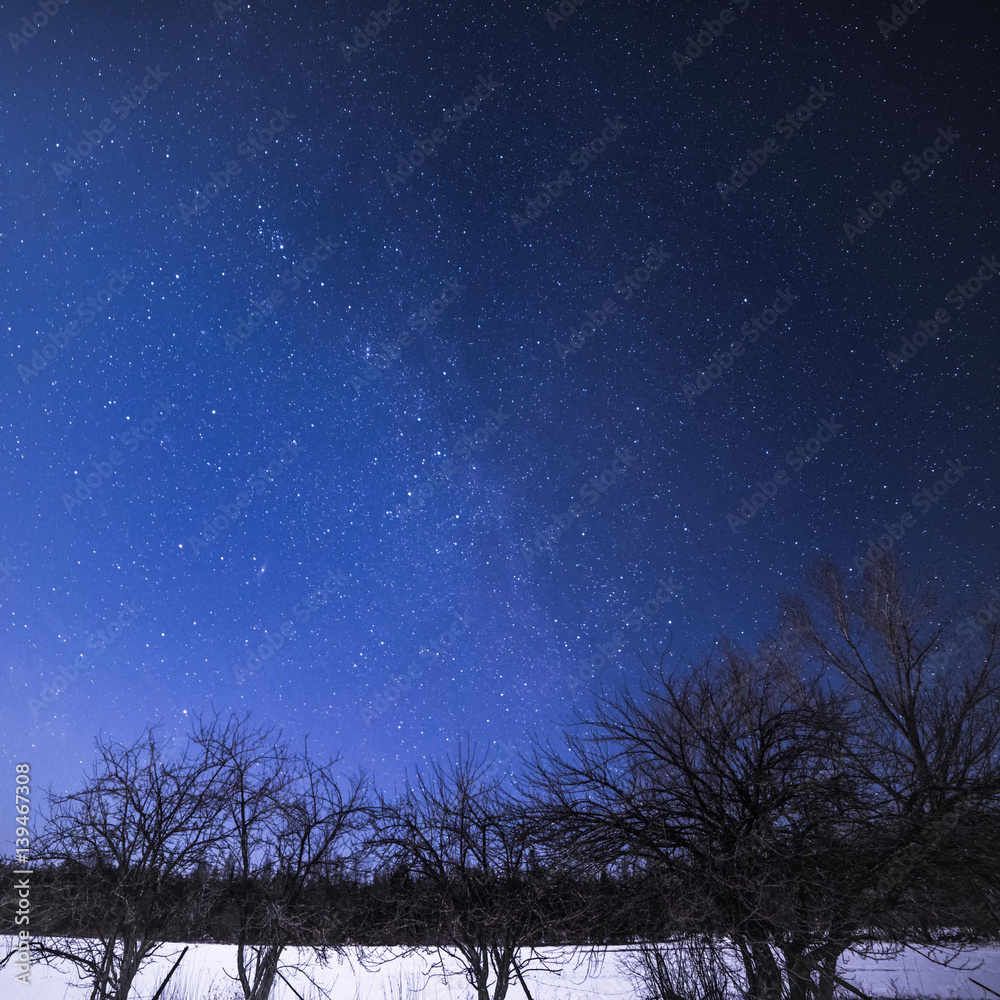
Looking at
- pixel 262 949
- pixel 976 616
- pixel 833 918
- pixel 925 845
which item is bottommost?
pixel 262 949

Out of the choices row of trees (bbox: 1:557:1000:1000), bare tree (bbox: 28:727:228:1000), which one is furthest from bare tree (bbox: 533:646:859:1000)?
bare tree (bbox: 28:727:228:1000)

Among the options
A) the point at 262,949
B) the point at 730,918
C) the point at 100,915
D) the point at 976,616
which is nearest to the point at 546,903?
the point at 262,949

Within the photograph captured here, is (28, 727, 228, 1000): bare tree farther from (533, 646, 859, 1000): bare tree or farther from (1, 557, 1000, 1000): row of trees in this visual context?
(533, 646, 859, 1000): bare tree

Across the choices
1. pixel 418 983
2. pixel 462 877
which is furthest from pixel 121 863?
pixel 418 983

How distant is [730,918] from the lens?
6.45 metres

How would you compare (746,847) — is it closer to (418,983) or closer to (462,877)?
(462,877)

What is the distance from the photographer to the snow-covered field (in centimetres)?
1645

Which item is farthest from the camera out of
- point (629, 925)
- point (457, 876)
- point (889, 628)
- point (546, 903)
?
point (889, 628)

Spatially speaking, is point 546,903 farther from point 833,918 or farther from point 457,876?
point 833,918

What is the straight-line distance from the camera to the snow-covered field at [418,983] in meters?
16.5

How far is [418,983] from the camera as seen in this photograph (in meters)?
19.4

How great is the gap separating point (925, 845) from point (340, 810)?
11.7 metres

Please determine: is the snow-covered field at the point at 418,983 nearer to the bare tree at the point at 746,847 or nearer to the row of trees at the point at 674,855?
the row of trees at the point at 674,855

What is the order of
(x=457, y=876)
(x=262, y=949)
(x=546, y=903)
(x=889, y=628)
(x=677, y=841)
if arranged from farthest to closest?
(x=889, y=628) < (x=457, y=876) < (x=262, y=949) < (x=546, y=903) < (x=677, y=841)
